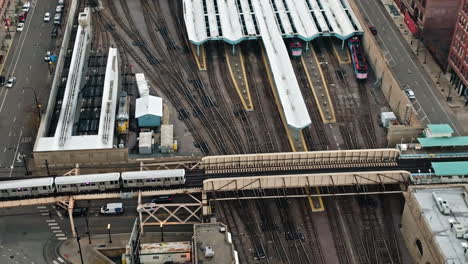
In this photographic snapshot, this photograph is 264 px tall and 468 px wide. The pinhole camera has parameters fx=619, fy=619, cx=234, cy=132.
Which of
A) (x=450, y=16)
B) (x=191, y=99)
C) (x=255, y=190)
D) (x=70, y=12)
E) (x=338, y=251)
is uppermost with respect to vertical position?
(x=70, y=12)

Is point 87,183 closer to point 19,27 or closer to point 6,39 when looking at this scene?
point 6,39

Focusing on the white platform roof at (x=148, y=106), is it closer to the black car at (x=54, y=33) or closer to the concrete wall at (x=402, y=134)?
the black car at (x=54, y=33)

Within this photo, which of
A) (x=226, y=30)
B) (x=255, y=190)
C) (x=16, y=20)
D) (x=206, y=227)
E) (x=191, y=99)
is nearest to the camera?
(x=206, y=227)

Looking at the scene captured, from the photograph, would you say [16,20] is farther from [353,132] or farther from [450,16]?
[450,16]

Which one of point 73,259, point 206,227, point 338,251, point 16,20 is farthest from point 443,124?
point 16,20

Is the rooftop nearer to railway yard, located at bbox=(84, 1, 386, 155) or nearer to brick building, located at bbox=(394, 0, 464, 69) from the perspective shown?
railway yard, located at bbox=(84, 1, 386, 155)

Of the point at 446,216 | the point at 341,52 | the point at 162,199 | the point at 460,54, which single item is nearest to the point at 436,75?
the point at 460,54
